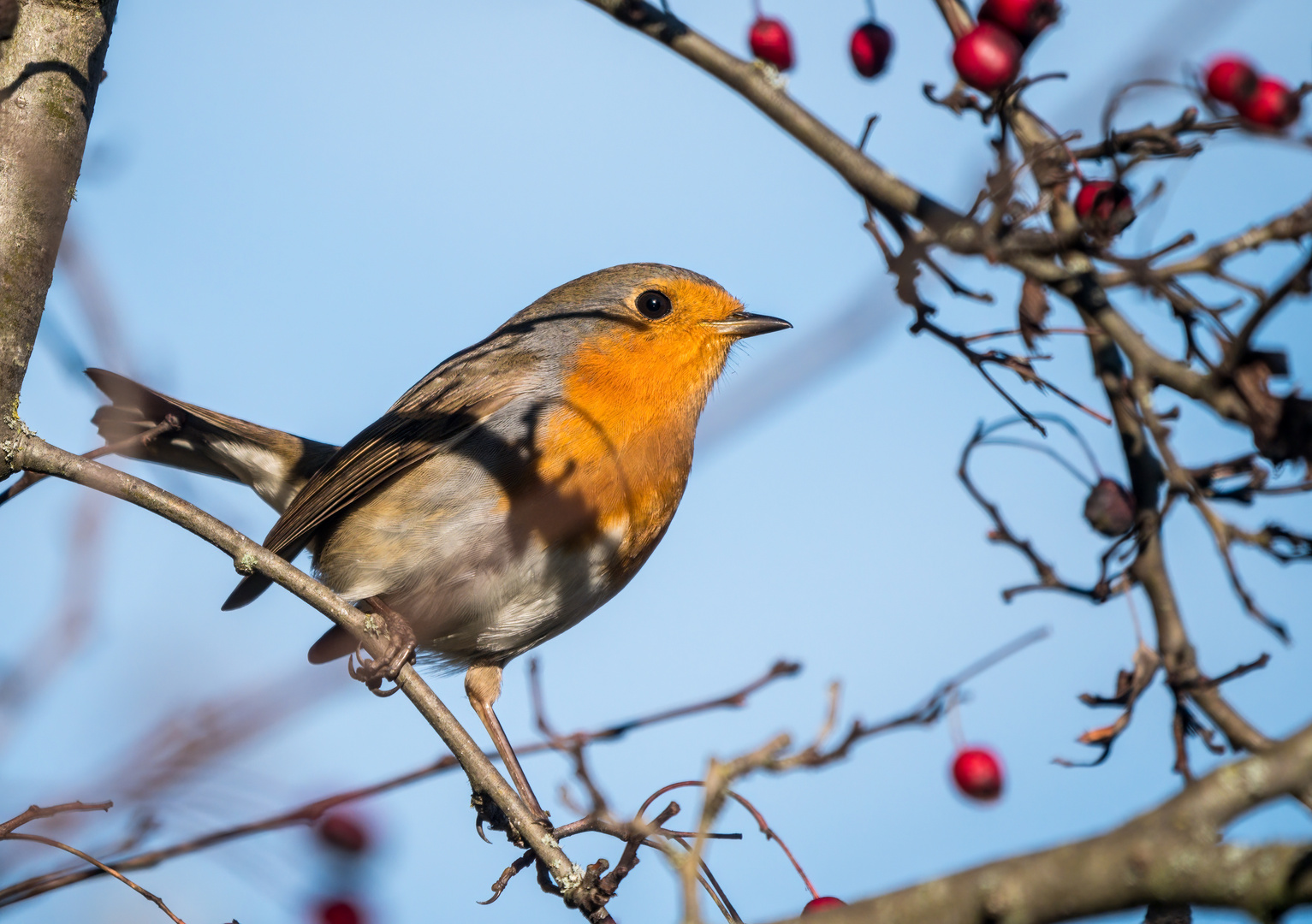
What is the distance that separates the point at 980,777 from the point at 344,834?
170 centimetres

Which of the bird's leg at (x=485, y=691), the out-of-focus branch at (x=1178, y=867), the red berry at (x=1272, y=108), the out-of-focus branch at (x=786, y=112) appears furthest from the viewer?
the bird's leg at (x=485, y=691)

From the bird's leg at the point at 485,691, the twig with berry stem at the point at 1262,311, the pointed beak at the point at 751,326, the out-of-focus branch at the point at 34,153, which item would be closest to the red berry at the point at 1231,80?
the twig with berry stem at the point at 1262,311

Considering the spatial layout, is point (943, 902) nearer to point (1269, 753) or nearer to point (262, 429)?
point (1269, 753)

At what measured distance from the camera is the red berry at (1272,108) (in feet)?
8.02

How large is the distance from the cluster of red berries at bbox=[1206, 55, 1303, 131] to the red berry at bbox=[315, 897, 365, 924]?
2972 millimetres

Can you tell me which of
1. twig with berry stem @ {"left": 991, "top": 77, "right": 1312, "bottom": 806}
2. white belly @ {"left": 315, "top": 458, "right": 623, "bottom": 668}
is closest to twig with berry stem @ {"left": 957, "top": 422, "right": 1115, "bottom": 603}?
twig with berry stem @ {"left": 991, "top": 77, "right": 1312, "bottom": 806}

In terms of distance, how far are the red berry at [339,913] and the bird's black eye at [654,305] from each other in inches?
100.0

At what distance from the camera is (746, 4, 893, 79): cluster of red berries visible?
3092 millimetres

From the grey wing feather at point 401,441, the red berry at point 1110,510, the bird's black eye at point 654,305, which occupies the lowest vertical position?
the red berry at point 1110,510

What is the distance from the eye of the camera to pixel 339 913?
10.7ft

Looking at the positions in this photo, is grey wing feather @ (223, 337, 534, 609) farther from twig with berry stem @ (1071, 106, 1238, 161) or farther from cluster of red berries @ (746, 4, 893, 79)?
twig with berry stem @ (1071, 106, 1238, 161)

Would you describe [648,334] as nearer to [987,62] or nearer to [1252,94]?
[987,62]

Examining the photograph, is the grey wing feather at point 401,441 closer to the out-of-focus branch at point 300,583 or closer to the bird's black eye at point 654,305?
the bird's black eye at point 654,305

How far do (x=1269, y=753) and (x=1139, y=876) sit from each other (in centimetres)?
23
